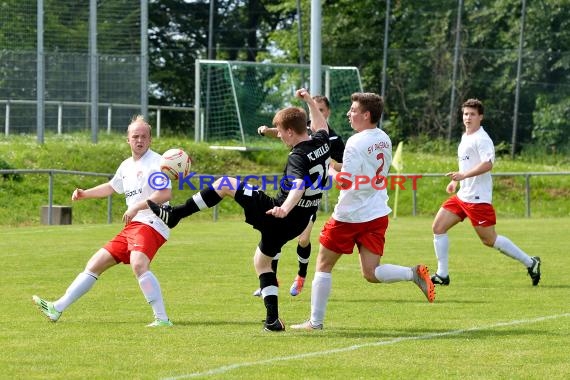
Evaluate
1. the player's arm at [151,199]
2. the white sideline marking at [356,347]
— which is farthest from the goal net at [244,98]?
the player's arm at [151,199]

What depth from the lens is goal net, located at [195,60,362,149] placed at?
3212 cm

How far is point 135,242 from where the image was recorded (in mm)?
9469

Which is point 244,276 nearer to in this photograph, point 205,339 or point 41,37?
point 205,339

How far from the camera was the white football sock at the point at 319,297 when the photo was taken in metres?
9.17

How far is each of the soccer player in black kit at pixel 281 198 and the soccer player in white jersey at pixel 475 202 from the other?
3.89m

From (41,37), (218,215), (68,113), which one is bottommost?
(218,215)

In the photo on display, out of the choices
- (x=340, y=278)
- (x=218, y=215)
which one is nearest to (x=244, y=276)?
(x=340, y=278)

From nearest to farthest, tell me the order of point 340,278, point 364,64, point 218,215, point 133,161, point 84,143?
point 133,161
point 340,278
point 218,215
point 84,143
point 364,64

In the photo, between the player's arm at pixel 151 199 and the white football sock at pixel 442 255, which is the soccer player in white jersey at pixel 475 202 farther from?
the player's arm at pixel 151 199

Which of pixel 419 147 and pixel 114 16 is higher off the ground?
pixel 114 16

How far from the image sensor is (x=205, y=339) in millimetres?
8633

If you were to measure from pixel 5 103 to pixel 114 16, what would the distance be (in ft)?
11.0

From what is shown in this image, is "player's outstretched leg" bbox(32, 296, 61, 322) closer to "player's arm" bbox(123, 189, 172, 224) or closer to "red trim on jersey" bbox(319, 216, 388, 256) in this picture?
"player's arm" bbox(123, 189, 172, 224)

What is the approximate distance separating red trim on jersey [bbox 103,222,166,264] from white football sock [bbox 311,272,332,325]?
1352 millimetres
